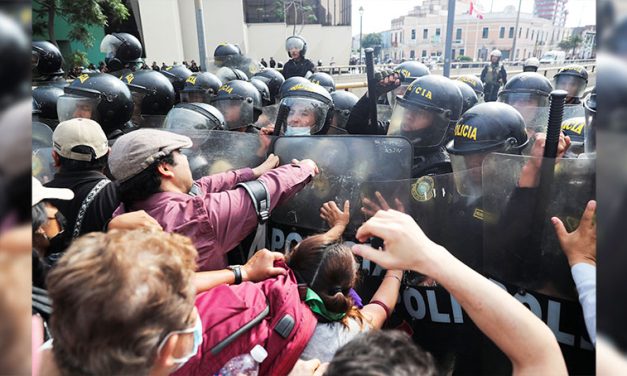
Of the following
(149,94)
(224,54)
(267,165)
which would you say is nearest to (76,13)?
(224,54)

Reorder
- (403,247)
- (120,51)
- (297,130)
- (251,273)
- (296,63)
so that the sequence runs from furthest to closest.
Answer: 1. (296,63)
2. (120,51)
3. (297,130)
4. (251,273)
5. (403,247)

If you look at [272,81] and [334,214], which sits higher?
[272,81]

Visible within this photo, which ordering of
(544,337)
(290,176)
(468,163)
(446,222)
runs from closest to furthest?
(544,337) < (446,222) < (290,176) < (468,163)

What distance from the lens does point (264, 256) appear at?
168 cm

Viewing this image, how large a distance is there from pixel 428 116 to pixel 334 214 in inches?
45.3

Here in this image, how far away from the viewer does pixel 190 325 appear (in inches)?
42.3

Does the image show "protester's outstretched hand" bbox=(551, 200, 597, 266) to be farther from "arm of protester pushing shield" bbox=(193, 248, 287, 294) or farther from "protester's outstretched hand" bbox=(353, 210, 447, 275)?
"arm of protester pushing shield" bbox=(193, 248, 287, 294)

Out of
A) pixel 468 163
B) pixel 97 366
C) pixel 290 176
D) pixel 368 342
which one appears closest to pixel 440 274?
pixel 368 342

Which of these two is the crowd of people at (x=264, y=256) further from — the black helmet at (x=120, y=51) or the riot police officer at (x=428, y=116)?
the black helmet at (x=120, y=51)

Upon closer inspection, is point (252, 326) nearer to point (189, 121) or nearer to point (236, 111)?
point (189, 121)

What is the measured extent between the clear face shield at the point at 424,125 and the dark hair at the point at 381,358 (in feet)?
6.72

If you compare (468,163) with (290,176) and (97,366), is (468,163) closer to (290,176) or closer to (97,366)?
(290,176)

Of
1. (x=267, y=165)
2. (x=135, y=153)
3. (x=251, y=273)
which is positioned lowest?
(x=251, y=273)

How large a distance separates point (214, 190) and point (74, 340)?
136 cm
